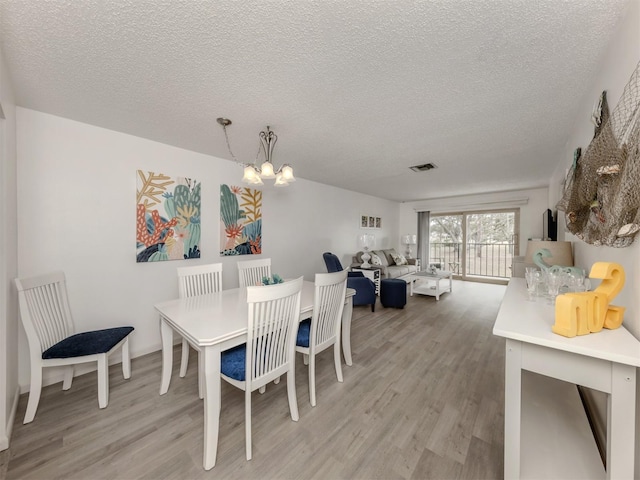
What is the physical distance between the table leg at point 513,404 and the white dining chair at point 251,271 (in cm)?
208

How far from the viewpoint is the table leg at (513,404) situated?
102cm

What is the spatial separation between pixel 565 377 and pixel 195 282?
99.3 inches

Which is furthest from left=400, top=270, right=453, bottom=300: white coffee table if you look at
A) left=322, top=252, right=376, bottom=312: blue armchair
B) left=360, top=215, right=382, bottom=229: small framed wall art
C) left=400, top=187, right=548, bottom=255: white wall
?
left=400, top=187, right=548, bottom=255: white wall

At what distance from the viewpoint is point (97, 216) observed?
2.21 m

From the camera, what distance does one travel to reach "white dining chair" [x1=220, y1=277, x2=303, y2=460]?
136cm

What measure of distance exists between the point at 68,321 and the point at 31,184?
1.15 m

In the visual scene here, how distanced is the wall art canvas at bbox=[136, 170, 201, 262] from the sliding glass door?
17.6ft

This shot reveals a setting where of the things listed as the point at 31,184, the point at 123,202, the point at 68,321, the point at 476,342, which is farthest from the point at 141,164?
the point at 476,342

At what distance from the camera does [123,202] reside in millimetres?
2348

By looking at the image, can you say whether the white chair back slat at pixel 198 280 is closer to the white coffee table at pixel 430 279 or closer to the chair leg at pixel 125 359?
the chair leg at pixel 125 359

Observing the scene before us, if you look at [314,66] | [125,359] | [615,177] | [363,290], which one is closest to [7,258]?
[125,359]

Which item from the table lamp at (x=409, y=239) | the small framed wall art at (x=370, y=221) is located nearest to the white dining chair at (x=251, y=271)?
the small framed wall art at (x=370, y=221)

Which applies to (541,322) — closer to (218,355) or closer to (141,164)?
(218,355)

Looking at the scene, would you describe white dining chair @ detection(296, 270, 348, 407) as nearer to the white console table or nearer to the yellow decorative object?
the white console table
